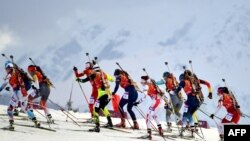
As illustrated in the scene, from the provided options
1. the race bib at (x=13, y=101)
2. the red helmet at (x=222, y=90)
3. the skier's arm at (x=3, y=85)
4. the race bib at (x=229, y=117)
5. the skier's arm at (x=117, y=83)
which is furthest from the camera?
the skier's arm at (x=117, y=83)

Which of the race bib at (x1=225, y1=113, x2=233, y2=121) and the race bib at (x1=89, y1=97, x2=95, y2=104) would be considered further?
the race bib at (x1=89, y1=97, x2=95, y2=104)

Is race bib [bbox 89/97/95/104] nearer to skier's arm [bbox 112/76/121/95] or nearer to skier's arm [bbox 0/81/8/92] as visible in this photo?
skier's arm [bbox 112/76/121/95]

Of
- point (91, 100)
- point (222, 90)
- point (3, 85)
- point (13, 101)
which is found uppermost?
point (222, 90)

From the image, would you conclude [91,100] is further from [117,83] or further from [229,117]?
[229,117]

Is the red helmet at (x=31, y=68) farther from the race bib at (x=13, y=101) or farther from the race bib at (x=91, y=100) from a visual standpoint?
the race bib at (x=13, y=101)

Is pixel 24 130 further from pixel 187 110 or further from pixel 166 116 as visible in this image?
pixel 166 116

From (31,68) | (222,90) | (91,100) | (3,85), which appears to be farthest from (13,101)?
(222,90)

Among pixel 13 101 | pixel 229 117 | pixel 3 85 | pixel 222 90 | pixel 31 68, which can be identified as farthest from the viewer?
pixel 31 68

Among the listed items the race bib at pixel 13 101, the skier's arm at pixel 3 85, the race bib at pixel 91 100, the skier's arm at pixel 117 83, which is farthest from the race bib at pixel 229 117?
the skier's arm at pixel 3 85

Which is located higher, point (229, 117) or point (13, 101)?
point (13, 101)

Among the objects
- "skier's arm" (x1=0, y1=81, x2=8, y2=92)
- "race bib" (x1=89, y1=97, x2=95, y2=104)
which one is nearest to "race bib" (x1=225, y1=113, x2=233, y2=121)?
"race bib" (x1=89, y1=97, x2=95, y2=104)

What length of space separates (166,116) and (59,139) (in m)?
8.50

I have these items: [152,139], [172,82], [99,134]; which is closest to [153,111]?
[152,139]

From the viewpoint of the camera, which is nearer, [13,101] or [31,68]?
[13,101]
